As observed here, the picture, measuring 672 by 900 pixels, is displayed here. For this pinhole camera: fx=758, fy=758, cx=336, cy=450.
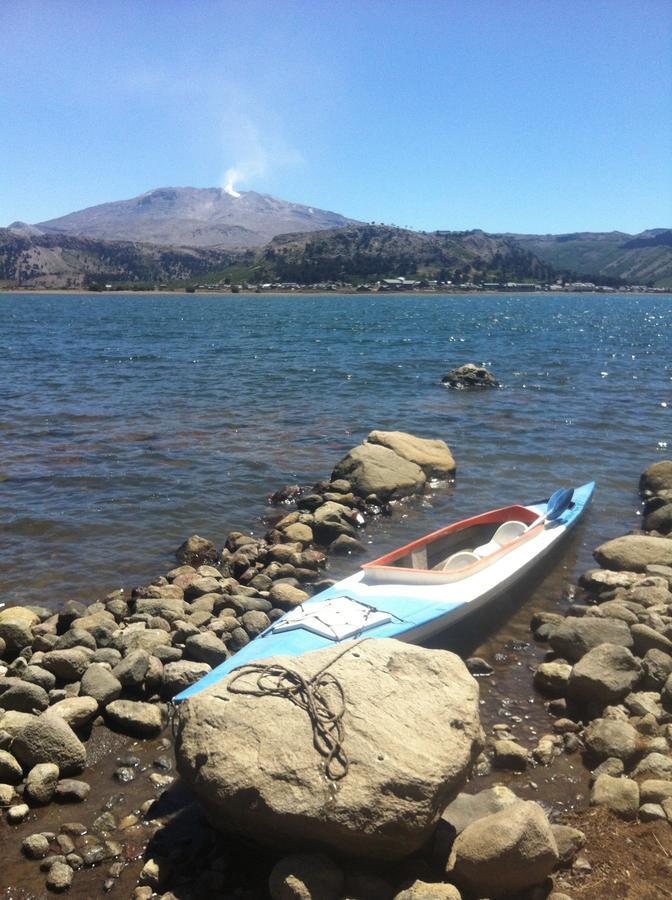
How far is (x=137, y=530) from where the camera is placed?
1341cm

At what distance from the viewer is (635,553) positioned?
11664mm

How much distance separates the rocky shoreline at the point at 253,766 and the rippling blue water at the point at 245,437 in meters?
2.00

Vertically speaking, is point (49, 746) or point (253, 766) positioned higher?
point (253, 766)

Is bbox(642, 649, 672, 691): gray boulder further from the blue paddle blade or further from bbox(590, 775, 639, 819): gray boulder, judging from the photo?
the blue paddle blade

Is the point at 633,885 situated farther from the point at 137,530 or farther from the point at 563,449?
the point at 563,449

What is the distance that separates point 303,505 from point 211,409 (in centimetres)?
1109

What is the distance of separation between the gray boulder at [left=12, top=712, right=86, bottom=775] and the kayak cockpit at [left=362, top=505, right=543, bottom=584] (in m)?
4.27

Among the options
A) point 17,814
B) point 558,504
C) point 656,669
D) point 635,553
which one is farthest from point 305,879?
point 558,504

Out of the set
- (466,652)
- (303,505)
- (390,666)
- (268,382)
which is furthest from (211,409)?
(390,666)

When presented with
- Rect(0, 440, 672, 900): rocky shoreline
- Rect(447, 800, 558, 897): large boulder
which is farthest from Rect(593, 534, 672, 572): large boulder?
Rect(447, 800, 558, 897): large boulder

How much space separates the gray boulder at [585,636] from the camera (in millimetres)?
8648

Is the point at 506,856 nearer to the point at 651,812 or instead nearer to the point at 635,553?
the point at 651,812

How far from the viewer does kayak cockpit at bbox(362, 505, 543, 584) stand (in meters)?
9.86

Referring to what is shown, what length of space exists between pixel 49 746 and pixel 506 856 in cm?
385
